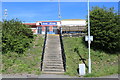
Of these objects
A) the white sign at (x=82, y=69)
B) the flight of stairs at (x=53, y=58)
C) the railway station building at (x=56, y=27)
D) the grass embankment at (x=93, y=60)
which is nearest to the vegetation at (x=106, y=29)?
the grass embankment at (x=93, y=60)

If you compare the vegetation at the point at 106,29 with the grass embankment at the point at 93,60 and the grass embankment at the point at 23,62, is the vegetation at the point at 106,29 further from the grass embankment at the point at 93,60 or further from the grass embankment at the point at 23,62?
the grass embankment at the point at 23,62

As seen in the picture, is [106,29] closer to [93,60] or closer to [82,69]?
[93,60]

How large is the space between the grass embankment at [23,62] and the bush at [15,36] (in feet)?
1.98

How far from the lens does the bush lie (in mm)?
17648

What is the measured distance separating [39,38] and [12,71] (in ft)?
28.5

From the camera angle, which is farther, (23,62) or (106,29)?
(106,29)

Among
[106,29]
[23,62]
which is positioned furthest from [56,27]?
[23,62]

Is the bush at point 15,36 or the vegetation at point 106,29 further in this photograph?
the vegetation at point 106,29

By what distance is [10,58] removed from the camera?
16641 mm

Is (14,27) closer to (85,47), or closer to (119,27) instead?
(85,47)

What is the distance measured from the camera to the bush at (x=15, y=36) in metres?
17.6

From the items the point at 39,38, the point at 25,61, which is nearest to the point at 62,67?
the point at 25,61

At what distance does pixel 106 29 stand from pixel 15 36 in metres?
8.99

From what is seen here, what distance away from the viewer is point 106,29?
1834 centimetres
